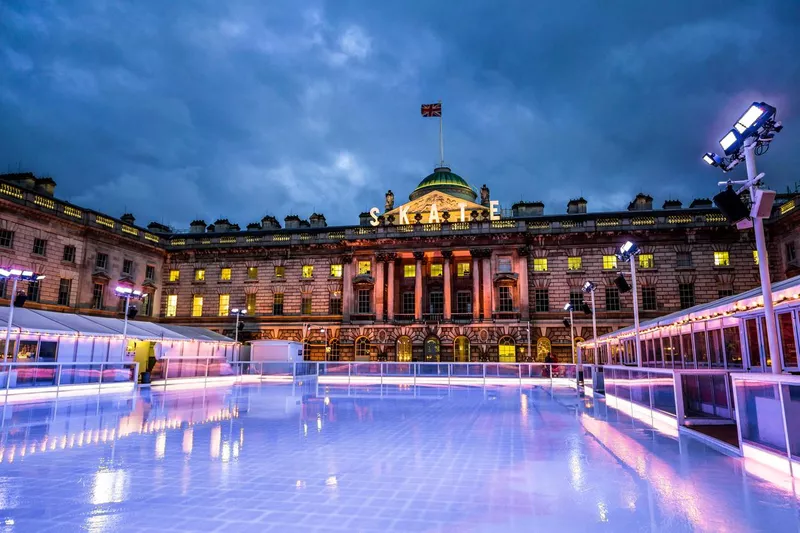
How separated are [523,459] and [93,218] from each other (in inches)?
2007

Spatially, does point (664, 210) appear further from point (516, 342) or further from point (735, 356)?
point (735, 356)

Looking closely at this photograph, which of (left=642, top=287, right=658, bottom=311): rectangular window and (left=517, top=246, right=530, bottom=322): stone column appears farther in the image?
(left=517, top=246, right=530, bottom=322): stone column

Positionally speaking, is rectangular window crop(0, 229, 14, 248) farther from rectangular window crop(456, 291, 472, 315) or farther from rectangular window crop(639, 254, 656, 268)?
rectangular window crop(639, 254, 656, 268)

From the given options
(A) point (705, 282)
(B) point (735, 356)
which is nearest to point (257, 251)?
(A) point (705, 282)

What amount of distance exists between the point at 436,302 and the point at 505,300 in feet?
25.5

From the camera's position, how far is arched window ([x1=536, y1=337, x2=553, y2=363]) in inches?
1971

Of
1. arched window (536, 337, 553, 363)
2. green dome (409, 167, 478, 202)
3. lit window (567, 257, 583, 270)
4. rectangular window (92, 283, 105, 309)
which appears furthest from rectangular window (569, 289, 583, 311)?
rectangular window (92, 283, 105, 309)

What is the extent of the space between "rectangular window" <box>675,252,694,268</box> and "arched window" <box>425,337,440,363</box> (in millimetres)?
24759

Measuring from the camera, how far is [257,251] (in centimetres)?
5862

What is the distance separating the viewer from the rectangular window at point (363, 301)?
5466cm

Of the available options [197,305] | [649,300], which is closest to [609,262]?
[649,300]

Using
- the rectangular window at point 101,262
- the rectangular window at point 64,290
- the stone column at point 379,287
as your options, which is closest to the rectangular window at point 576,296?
the stone column at point 379,287

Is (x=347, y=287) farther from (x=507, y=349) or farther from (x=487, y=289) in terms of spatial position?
(x=507, y=349)

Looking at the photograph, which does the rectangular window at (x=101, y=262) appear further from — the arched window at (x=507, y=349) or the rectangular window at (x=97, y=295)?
the arched window at (x=507, y=349)
